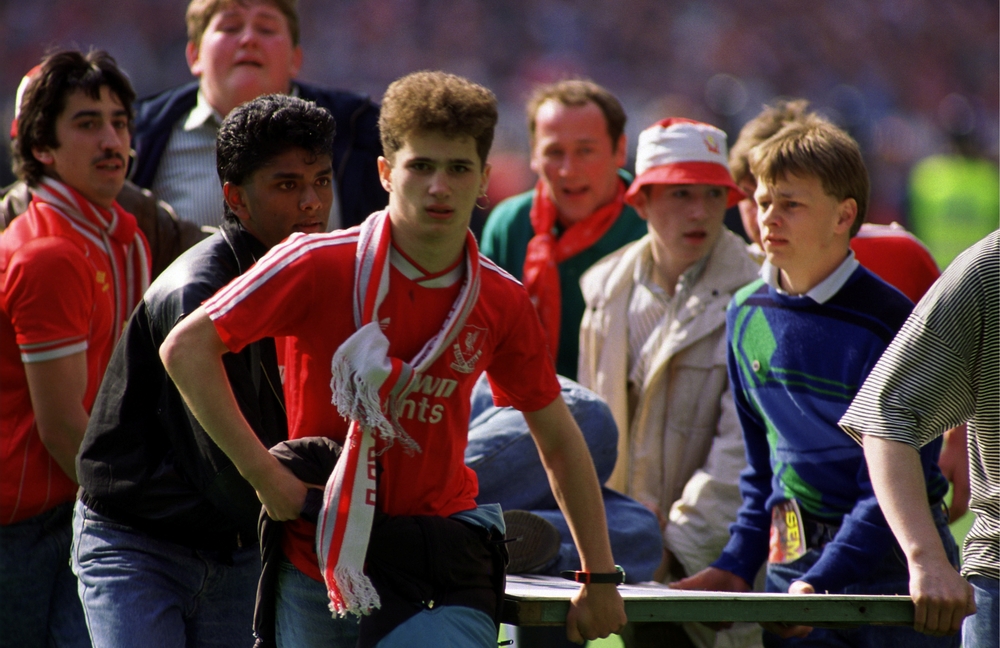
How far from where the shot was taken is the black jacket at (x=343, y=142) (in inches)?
173

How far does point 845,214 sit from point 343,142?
2136 millimetres

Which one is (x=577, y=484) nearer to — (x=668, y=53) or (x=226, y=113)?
(x=226, y=113)

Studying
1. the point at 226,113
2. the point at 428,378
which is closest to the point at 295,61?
the point at 226,113

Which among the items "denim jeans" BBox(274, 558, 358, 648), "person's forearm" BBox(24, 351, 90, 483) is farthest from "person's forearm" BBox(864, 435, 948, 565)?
"person's forearm" BBox(24, 351, 90, 483)

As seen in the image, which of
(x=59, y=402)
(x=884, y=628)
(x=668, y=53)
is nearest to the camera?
(x=884, y=628)

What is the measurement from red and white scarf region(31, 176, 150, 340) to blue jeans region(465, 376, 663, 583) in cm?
117

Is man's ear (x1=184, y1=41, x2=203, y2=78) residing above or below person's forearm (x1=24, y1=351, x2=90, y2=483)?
above

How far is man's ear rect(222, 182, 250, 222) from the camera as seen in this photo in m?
2.67

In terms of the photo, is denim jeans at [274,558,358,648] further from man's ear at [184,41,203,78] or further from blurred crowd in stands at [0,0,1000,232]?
blurred crowd in stands at [0,0,1000,232]

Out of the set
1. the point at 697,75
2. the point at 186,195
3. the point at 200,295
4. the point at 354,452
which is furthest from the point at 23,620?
the point at 697,75

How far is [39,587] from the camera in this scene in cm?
317

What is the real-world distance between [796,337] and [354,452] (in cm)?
141

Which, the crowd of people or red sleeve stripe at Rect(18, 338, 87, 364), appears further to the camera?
red sleeve stripe at Rect(18, 338, 87, 364)

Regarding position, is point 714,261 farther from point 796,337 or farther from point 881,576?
point 881,576
